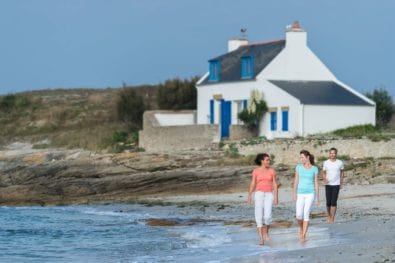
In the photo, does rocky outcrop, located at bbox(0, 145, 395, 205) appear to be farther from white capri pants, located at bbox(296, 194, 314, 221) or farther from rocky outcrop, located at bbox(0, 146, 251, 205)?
white capri pants, located at bbox(296, 194, 314, 221)

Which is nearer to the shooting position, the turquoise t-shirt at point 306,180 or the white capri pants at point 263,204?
the white capri pants at point 263,204

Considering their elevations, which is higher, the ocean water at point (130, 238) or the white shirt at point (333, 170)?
the white shirt at point (333, 170)

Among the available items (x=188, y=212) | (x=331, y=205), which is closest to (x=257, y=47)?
(x=188, y=212)

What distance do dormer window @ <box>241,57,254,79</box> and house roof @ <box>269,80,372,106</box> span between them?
4.65 feet

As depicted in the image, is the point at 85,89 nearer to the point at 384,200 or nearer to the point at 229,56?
the point at 229,56

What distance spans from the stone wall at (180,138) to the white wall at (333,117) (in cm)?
426

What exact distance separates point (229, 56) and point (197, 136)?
5.51 m

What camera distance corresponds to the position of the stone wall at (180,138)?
4453 cm

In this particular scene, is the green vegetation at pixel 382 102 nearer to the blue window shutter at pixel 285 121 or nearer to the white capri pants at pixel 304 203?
the blue window shutter at pixel 285 121

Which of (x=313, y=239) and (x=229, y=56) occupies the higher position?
(x=229, y=56)

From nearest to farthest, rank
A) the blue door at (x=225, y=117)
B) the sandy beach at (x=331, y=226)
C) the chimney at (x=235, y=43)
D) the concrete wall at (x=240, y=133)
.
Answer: the sandy beach at (x=331, y=226), the concrete wall at (x=240, y=133), the blue door at (x=225, y=117), the chimney at (x=235, y=43)

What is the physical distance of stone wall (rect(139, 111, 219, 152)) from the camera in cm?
4453

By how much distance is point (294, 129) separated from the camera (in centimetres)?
4266

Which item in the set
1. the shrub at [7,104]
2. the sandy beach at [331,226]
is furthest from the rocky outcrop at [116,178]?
the shrub at [7,104]
